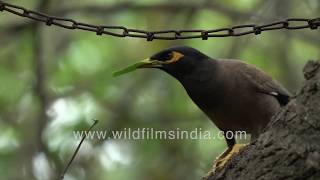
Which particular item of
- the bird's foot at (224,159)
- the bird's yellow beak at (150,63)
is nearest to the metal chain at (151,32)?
the bird's yellow beak at (150,63)

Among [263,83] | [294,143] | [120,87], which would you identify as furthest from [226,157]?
[120,87]

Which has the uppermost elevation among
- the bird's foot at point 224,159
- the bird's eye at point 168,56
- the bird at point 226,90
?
the bird's eye at point 168,56

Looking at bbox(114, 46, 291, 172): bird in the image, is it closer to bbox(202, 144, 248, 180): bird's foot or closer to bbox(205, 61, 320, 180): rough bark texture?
bbox(202, 144, 248, 180): bird's foot

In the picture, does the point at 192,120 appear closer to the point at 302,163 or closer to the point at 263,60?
the point at 263,60

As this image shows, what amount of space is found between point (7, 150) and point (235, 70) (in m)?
3.20

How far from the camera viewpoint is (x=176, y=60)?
330cm

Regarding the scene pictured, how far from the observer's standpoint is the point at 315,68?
2414 millimetres

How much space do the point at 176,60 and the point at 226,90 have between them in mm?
303

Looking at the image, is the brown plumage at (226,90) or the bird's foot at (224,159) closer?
the bird's foot at (224,159)

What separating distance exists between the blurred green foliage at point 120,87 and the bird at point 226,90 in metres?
2.10

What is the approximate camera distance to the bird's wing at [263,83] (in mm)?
3543

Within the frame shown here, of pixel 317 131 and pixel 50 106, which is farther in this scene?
pixel 50 106

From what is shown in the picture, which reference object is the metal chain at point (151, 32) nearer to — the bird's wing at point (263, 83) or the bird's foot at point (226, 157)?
the bird's foot at point (226, 157)

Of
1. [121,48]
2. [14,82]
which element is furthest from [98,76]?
[14,82]
